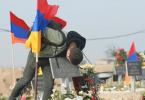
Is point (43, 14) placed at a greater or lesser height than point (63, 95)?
greater

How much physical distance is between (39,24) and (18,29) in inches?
64.6

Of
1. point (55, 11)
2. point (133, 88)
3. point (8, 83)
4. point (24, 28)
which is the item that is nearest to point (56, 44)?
point (55, 11)

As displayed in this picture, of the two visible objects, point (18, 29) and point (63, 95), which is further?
point (18, 29)

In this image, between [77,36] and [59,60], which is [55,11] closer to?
[77,36]

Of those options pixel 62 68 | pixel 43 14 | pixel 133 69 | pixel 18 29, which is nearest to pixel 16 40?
pixel 18 29

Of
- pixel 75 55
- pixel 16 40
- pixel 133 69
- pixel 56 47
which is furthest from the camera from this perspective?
pixel 133 69

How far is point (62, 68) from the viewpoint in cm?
329

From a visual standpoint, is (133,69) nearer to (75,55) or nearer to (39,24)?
(75,55)

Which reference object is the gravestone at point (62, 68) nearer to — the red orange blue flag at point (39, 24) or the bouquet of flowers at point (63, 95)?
the bouquet of flowers at point (63, 95)

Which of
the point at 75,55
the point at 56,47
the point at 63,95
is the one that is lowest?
the point at 63,95

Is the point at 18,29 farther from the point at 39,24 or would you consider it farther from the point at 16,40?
the point at 39,24

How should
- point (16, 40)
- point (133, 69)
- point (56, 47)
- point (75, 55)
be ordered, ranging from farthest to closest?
point (133, 69), point (16, 40), point (56, 47), point (75, 55)

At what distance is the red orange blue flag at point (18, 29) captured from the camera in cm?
467

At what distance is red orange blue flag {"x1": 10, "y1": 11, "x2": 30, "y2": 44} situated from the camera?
4667 millimetres
